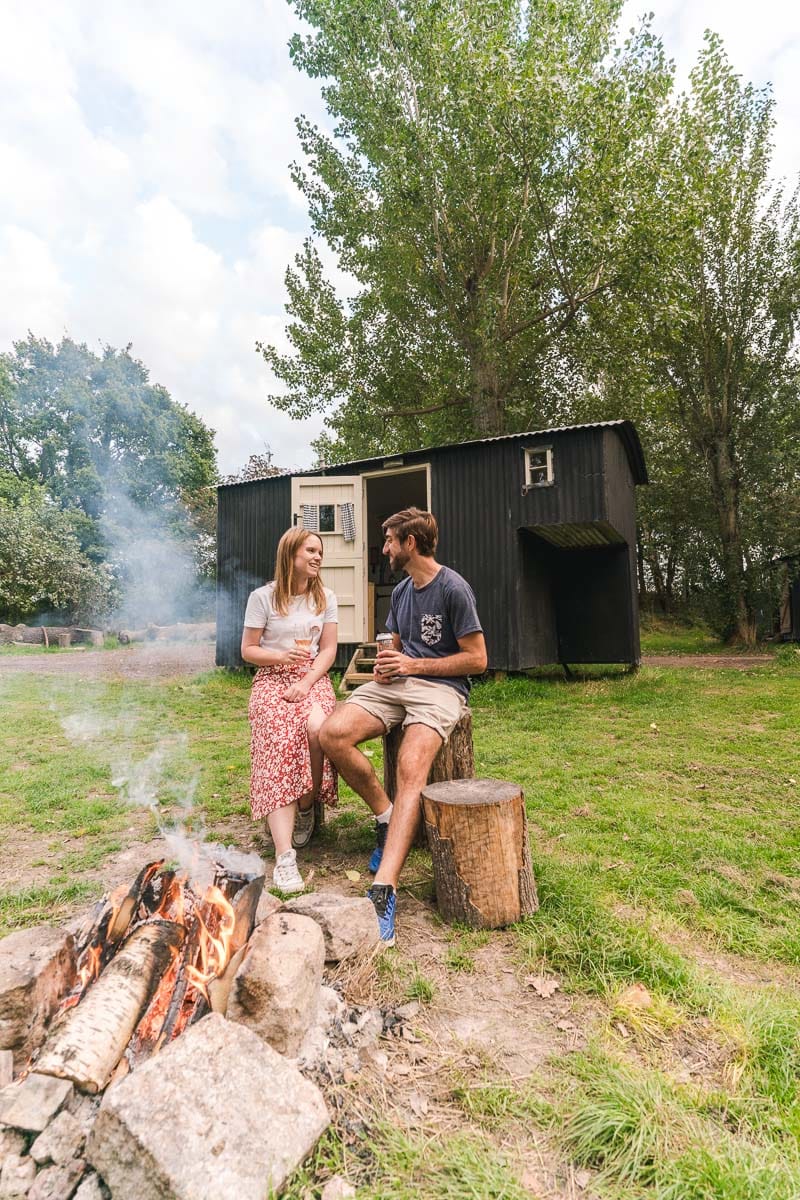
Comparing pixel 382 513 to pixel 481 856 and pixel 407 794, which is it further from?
pixel 481 856

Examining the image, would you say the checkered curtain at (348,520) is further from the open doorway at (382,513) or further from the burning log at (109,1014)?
the burning log at (109,1014)

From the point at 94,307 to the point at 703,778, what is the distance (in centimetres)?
630

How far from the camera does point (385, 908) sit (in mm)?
2209

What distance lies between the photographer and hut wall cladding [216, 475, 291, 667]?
9.59 meters

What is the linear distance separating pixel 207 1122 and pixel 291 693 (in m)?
1.88

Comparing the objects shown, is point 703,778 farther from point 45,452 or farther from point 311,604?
point 45,452

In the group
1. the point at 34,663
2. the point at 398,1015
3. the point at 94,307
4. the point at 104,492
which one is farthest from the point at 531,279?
the point at 104,492

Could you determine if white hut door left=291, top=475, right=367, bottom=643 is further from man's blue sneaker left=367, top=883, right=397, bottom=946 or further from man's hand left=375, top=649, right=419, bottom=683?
man's blue sneaker left=367, top=883, right=397, bottom=946

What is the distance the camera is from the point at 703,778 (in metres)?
4.19

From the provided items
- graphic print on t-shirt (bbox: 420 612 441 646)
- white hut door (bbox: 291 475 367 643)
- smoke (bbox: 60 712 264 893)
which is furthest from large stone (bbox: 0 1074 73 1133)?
white hut door (bbox: 291 475 367 643)

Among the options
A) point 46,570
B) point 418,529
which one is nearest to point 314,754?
point 418,529

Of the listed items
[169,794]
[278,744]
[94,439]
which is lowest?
[169,794]

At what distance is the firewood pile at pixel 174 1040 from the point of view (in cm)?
115

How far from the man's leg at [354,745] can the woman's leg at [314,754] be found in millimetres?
173
